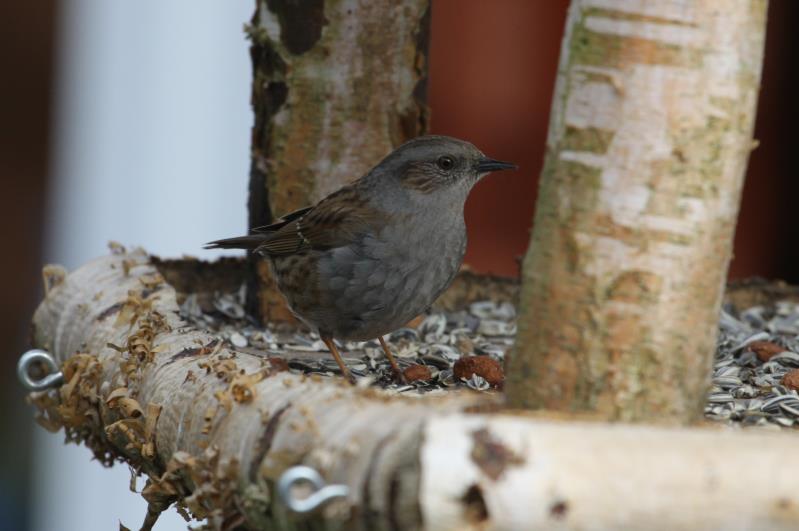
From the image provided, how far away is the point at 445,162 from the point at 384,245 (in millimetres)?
378

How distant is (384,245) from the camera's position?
360 cm

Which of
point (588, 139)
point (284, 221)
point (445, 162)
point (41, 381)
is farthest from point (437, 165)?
point (588, 139)

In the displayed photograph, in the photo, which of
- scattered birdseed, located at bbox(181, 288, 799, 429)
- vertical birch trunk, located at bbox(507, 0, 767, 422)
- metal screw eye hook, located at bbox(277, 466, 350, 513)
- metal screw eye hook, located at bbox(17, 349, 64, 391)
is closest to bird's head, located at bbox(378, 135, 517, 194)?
scattered birdseed, located at bbox(181, 288, 799, 429)

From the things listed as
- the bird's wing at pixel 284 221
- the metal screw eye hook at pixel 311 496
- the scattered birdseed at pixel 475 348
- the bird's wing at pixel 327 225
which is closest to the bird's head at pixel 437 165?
the bird's wing at pixel 327 225

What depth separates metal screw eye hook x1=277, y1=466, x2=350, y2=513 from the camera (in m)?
2.10

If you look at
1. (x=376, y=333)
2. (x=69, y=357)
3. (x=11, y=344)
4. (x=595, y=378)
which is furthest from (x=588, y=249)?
(x=11, y=344)

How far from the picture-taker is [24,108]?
6.89 m

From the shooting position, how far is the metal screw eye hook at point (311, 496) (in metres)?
2.10

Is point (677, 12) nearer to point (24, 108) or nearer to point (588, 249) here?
point (588, 249)

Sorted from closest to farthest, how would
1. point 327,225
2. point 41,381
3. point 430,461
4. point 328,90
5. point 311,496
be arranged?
point 430,461 → point 311,496 → point 41,381 → point 327,225 → point 328,90

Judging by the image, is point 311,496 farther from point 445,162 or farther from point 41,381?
point 445,162

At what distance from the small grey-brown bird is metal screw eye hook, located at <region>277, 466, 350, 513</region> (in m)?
1.47

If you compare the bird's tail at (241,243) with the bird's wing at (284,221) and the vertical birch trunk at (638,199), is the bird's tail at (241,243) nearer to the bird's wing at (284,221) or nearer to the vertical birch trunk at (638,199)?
the bird's wing at (284,221)

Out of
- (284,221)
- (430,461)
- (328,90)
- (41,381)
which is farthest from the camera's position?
(328,90)
